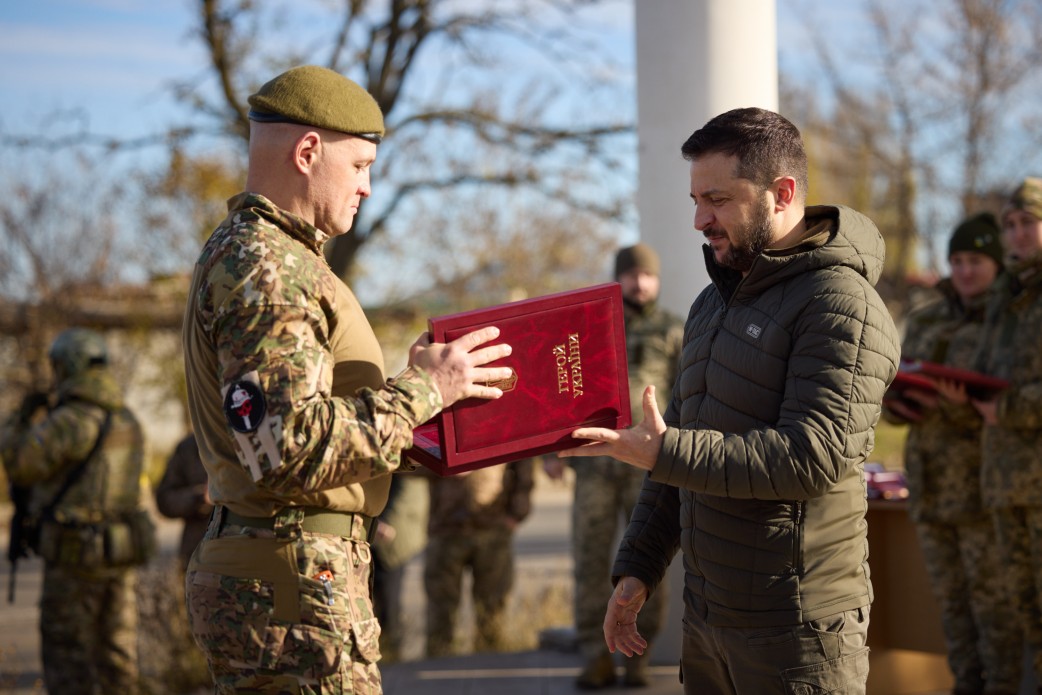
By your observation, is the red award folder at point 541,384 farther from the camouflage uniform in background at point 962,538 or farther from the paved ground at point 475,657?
the paved ground at point 475,657

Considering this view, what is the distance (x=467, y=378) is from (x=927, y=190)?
20.8 meters

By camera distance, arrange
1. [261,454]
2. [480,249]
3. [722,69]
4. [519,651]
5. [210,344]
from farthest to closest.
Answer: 1. [480,249]
2. [519,651]
3. [722,69]
4. [210,344]
5. [261,454]

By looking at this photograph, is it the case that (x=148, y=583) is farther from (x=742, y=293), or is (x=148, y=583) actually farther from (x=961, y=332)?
(x=742, y=293)

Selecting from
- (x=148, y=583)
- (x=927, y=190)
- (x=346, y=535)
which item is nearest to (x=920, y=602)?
(x=346, y=535)

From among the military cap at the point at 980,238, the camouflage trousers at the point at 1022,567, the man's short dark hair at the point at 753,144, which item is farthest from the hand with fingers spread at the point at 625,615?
the military cap at the point at 980,238

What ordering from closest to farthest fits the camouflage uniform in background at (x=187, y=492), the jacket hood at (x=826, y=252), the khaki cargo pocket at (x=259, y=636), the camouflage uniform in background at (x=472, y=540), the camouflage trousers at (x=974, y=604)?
the khaki cargo pocket at (x=259, y=636), the jacket hood at (x=826, y=252), the camouflage trousers at (x=974, y=604), the camouflage uniform in background at (x=187, y=492), the camouflage uniform in background at (x=472, y=540)

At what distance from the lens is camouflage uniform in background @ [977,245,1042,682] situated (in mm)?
5523

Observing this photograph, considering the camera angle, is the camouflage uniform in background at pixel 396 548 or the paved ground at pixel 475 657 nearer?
the paved ground at pixel 475 657

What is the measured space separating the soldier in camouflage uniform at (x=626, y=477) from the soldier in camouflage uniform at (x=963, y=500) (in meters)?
1.37

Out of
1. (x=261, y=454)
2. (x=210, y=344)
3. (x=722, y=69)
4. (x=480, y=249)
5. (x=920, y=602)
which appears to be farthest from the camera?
(x=480, y=249)

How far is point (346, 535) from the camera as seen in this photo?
9.12ft

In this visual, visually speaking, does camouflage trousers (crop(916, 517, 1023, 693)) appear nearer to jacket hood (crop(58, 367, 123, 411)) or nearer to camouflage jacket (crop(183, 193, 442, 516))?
camouflage jacket (crop(183, 193, 442, 516))

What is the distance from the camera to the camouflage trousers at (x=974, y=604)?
583cm

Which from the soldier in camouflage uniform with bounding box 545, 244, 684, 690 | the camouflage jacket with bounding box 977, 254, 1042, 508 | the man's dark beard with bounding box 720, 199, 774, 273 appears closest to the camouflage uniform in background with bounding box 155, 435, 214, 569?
the soldier in camouflage uniform with bounding box 545, 244, 684, 690
